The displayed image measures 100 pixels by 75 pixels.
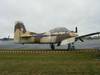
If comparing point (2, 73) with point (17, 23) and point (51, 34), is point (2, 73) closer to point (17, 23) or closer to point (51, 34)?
point (51, 34)

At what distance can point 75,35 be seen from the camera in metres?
47.7

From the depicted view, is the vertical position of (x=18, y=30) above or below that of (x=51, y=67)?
above

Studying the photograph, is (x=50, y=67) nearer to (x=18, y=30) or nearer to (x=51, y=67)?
(x=51, y=67)

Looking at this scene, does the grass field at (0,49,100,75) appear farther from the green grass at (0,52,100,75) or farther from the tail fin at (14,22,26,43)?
the tail fin at (14,22,26,43)

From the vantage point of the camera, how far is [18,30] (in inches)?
2069

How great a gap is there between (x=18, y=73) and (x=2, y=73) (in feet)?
3.60

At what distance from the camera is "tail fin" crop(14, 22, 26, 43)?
51.1 m

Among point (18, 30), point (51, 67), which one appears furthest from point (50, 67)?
point (18, 30)

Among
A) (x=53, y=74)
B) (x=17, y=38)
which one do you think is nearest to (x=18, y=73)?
(x=53, y=74)

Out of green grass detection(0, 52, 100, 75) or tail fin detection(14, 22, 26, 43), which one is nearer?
green grass detection(0, 52, 100, 75)

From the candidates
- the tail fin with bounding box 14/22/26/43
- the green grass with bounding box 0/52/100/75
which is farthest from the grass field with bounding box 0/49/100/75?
the tail fin with bounding box 14/22/26/43

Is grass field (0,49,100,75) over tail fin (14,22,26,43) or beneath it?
beneath

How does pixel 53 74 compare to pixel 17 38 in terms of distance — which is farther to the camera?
pixel 17 38

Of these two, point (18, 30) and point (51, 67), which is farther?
point (18, 30)
